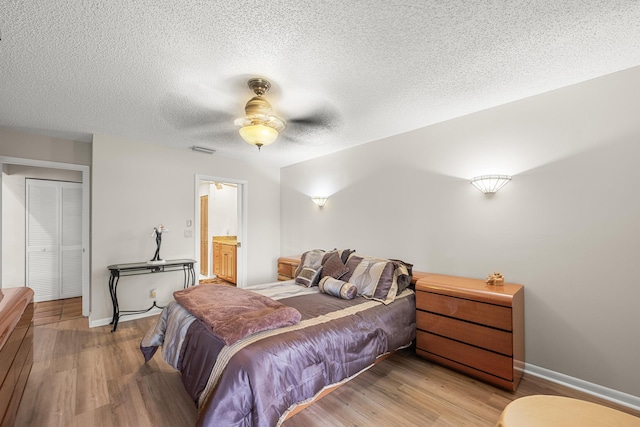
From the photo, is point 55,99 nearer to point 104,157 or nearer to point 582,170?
point 104,157

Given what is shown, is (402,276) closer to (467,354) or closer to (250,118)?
(467,354)

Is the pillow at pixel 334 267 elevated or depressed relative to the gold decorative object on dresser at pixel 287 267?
elevated

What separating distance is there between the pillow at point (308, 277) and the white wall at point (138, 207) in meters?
2.11

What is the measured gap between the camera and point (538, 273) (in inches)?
94.7

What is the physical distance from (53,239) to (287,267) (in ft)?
13.5

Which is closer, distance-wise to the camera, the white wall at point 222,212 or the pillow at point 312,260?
the pillow at point 312,260

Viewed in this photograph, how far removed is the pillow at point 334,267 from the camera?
303cm

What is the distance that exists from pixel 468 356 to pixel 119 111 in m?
4.17

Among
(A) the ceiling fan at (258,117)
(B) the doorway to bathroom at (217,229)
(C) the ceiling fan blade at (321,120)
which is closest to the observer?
(A) the ceiling fan at (258,117)

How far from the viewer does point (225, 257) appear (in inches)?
226

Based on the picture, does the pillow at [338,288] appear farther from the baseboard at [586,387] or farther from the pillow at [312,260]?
the baseboard at [586,387]

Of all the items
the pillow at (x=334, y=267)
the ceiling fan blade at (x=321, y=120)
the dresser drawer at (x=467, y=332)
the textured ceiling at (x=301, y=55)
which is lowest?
the dresser drawer at (x=467, y=332)

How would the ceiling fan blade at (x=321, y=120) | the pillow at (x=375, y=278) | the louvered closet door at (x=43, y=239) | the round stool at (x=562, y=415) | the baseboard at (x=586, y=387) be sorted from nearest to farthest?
1. the round stool at (x=562, y=415)
2. the baseboard at (x=586, y=387)
3. the pillow at (x=375, y=278)
4. the ceiling fan blade at (x=321, y=120)
5. the louvered closet door at (x=43, y=239)

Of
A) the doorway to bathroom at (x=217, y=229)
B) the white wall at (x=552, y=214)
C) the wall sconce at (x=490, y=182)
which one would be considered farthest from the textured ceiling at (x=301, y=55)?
the doorway to bathroom at (x=217, y=229)
